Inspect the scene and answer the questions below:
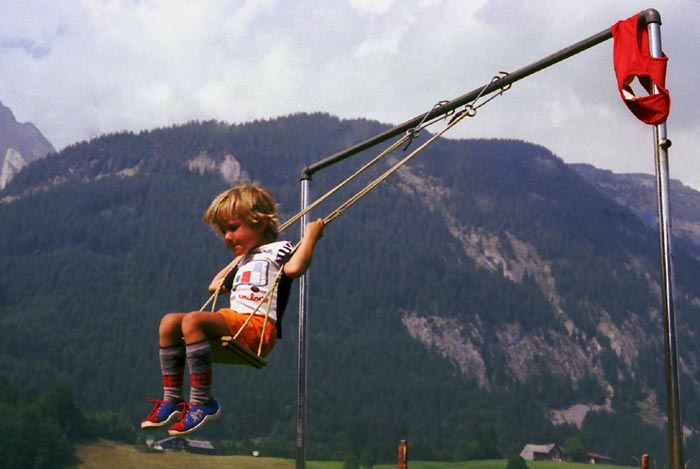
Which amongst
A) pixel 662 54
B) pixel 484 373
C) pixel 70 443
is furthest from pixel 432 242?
pixel 662 54

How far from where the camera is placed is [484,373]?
174 m

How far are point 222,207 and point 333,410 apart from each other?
14087 centimetres

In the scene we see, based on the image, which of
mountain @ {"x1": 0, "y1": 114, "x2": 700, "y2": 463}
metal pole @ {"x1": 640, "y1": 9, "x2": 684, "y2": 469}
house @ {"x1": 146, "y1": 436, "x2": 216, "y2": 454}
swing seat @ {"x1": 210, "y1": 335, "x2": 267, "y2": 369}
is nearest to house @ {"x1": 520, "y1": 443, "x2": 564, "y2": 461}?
mountain @ {"x1": 0, "y1": 114, "x2": 700, "y2": 463}

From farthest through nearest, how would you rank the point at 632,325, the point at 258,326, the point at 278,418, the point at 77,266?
the point at 632,325, the point at 77,266, the point at 278,418, the point at 258,326

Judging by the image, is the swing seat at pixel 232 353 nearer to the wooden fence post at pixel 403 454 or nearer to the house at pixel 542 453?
the wooden fence post at pixel 403 454

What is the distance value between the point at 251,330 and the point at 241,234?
2.49 ft

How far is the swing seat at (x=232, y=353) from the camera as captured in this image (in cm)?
700

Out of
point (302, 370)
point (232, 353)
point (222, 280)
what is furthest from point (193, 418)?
point (302, 370)

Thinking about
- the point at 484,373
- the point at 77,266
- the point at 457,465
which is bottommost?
the point at 457,465

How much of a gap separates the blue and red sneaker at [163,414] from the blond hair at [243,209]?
53.4 inches

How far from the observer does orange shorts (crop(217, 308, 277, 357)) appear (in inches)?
289

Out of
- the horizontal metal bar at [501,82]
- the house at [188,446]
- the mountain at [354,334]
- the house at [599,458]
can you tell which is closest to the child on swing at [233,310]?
the horizontal metal bar at [501,82]

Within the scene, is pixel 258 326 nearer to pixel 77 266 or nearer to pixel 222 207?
pixel 222 207

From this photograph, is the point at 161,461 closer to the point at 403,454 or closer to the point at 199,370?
the point at 403,454
